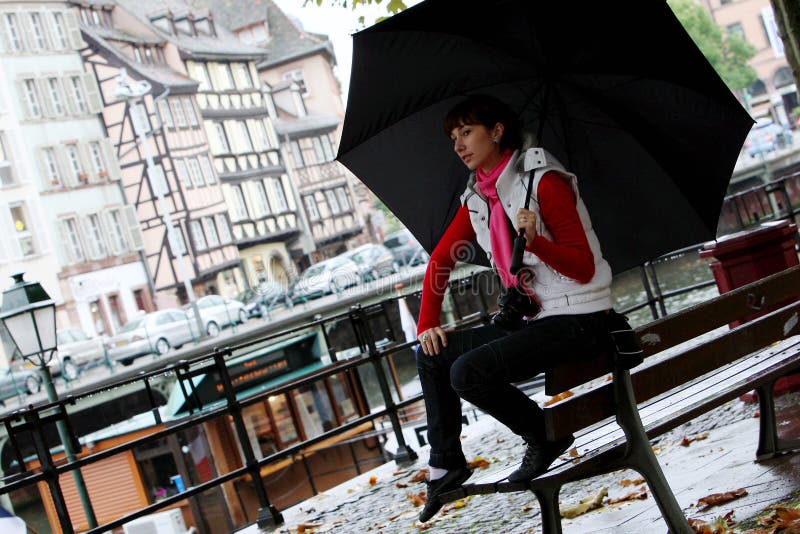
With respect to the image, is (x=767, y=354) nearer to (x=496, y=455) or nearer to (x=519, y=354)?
(x=519, y=354)

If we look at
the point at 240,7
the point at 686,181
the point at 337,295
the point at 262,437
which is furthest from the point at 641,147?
the point at 240,7

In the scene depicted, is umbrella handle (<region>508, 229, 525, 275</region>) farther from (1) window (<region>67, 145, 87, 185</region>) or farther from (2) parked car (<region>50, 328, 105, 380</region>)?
(1) window (<region>67, 145, 87, 185</region>)

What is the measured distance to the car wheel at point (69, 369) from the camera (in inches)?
1250

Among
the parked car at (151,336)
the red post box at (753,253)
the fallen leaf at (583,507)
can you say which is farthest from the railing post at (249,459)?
the parked car at (151,336)

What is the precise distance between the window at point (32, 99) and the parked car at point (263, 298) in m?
10.2

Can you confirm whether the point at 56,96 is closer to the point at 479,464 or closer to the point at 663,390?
the point at 479,464

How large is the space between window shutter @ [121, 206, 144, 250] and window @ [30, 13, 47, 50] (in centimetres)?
701

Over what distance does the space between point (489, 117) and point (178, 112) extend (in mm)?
42474

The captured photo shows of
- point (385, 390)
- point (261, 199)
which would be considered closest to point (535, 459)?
point (385, 390)

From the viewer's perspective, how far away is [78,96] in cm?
4219

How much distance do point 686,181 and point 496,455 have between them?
2.81m

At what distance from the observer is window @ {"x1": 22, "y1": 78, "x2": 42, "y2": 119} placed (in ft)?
133

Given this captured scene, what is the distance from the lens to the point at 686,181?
3.46 m

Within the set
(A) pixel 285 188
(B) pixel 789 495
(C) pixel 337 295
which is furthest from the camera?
(A) pixel 285 188
